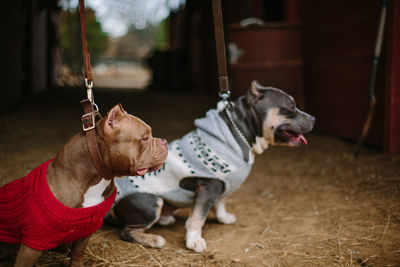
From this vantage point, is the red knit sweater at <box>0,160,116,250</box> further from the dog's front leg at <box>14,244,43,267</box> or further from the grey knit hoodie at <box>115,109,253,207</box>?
the grey knit hoodie at <box>115,109,253,207</box>

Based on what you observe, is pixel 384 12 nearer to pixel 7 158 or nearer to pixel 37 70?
pixel 7 158

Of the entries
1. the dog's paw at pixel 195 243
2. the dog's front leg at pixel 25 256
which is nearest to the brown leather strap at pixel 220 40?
the dog's paw at pixel 195 243

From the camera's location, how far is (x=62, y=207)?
1.91 meters

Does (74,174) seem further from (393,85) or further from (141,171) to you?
(393,85)

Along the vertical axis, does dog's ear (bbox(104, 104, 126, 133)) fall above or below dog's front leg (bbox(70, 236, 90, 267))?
above

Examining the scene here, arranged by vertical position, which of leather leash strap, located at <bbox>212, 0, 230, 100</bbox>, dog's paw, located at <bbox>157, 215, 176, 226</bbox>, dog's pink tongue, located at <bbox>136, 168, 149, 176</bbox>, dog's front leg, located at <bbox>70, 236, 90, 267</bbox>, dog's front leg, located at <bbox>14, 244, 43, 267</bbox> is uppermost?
leather leash strap, located at <bbox>212, 0, 230, 100</bbox>

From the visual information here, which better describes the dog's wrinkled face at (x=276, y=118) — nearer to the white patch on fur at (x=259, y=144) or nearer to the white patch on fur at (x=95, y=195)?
the white patch on fur at (x=259, y=144)

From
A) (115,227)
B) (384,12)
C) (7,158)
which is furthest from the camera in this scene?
(384,12)

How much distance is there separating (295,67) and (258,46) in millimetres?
754

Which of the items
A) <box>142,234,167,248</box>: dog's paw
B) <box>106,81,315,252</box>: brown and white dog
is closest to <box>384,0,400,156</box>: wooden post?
<box>106,81,315,252</box>: brown and white dog

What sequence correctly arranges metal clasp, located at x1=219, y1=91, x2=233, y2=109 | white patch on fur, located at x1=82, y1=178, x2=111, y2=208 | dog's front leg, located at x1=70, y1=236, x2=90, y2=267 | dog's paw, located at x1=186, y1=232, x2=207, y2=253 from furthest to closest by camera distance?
metal clasp, located at x1=219, y1=91, x2=233, y2=109
dog's paw, located at x1=186, y1=232, x2=207, y2=253
dog's front leg, located at x1=70, y1=236, x2=90, y2=267
white patch on fur, located at x1=82, y1=178, x2=111, y2=208

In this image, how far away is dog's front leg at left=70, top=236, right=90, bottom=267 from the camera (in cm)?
222

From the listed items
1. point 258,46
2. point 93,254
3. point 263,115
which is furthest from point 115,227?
point 258,46

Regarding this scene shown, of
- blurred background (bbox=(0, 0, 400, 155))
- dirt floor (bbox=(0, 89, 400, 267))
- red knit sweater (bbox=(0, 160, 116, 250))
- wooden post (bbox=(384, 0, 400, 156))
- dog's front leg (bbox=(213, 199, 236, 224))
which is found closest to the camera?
red knit sweater (bbox=(0, 160, 116, 250))
